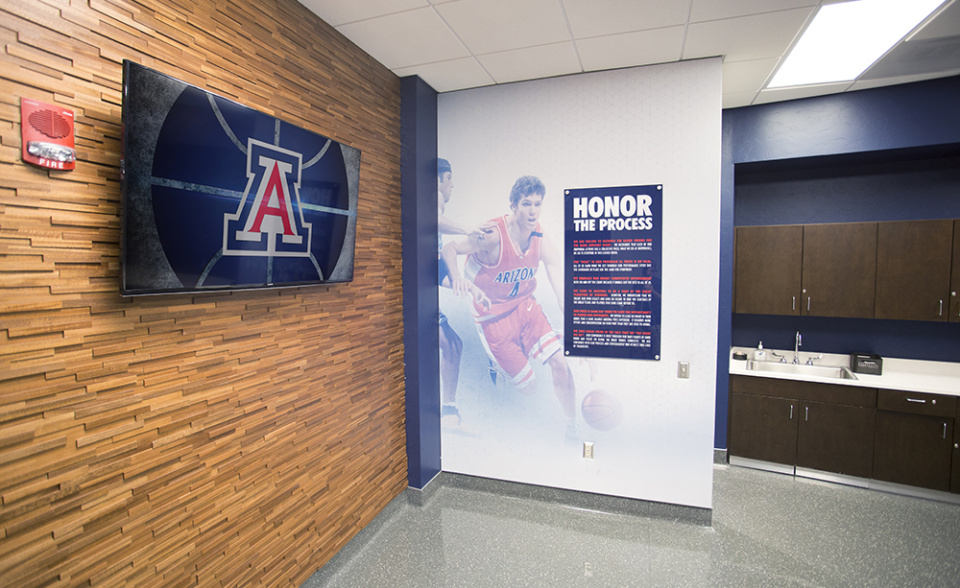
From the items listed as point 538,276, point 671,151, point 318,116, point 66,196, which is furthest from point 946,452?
point 66,196

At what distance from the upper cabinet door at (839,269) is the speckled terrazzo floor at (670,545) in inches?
55.7

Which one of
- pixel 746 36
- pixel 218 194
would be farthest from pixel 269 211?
pixel 746 36

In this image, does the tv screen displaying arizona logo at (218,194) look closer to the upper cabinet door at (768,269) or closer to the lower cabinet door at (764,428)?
the upper cabinet door at (768,269)

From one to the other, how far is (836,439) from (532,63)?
3.63 m

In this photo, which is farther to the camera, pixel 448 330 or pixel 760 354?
pixel 760 354

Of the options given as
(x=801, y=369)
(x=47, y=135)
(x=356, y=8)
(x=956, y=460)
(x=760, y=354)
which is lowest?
(x=956, y=460)

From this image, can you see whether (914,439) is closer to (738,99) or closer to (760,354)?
(760,354)

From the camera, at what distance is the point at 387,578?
7.95 feet

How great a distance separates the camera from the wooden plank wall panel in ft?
4.16

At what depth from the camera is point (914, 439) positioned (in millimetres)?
3193

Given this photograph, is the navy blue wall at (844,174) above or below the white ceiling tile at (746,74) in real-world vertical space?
below

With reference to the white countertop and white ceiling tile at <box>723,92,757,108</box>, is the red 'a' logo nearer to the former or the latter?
white ceiling tile at <box>723,92,757,108</box>

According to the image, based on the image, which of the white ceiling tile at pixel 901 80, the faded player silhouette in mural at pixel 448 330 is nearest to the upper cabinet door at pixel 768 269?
the white ceiling tile at pixel 901 80

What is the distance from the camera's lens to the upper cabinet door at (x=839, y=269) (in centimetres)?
346
